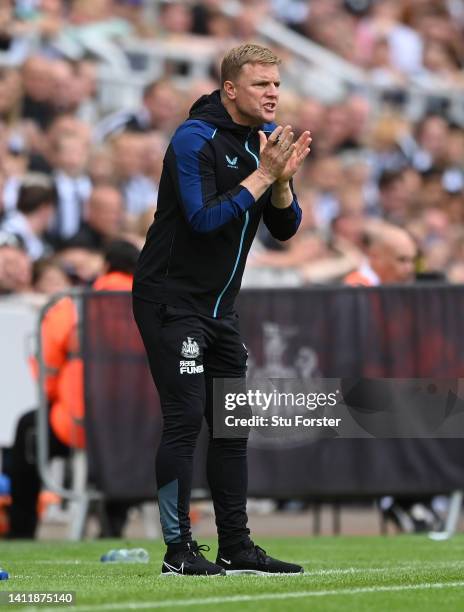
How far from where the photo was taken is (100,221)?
14.5m

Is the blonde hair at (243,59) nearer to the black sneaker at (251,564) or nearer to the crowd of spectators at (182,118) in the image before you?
the black sneaker at (251,564)

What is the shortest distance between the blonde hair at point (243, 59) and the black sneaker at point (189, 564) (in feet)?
6.55

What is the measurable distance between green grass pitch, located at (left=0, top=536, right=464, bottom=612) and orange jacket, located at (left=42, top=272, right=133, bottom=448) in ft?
6.00

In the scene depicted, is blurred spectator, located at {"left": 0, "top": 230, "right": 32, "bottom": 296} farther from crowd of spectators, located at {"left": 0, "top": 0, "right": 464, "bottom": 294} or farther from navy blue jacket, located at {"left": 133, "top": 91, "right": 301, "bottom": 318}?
navy blue jacket, located at {"left": 133, "top": 91, "right": 301, "bottom": 318}

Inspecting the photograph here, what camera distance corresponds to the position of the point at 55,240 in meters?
14.5

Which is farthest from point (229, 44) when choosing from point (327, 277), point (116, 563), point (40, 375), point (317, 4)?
point (116, 563)

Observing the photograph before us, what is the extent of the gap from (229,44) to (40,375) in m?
9.20

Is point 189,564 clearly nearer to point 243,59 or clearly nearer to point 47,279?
point 243,59

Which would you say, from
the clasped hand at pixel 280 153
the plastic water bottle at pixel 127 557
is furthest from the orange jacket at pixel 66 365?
the clasped hand at pixel 280 153

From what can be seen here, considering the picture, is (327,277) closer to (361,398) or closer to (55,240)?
(55,240)

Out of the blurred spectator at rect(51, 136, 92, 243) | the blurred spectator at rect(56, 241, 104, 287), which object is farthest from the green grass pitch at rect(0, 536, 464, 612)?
the blurred spectator at rect(51, 136, 92, 243)

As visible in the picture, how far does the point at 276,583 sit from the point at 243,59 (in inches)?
86.3

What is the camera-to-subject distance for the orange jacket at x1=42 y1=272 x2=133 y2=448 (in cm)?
1111

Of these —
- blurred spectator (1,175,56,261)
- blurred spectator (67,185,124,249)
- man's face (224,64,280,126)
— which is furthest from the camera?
blurred spectator (67,185,124,249)
